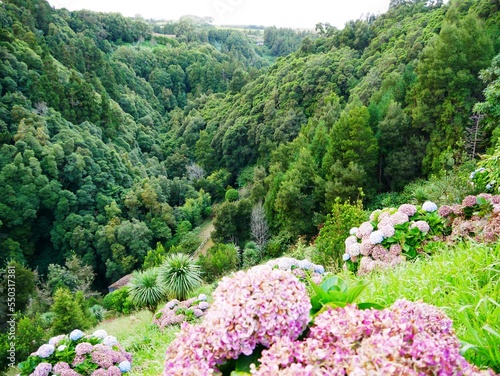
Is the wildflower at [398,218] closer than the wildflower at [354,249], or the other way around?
the wildflower at [398,218]

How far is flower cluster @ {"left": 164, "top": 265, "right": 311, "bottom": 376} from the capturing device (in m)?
1.45

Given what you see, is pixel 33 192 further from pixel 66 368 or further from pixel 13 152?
pixel 66 368

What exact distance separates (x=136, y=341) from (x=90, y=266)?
24.8m

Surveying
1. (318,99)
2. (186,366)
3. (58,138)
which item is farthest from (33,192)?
(186,366)

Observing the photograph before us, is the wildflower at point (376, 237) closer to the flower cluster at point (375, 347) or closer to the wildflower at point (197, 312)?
the wildflower at point (197, 312)

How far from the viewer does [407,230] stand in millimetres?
5102

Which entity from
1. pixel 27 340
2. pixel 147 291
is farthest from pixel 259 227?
pixel 27 340

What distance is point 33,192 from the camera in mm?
30016

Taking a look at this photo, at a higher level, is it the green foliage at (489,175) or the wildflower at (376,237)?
the green foliage at (489,175)

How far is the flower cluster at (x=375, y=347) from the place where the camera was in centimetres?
116

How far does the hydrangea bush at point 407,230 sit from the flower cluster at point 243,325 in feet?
11.6

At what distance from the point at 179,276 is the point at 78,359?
5.04m

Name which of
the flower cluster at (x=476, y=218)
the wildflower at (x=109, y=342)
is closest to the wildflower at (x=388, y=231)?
the flower cluster at (x=476, y=218)

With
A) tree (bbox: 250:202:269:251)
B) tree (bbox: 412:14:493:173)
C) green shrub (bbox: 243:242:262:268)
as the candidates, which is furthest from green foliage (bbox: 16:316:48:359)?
tree (bbox: 412:14:493:173)
